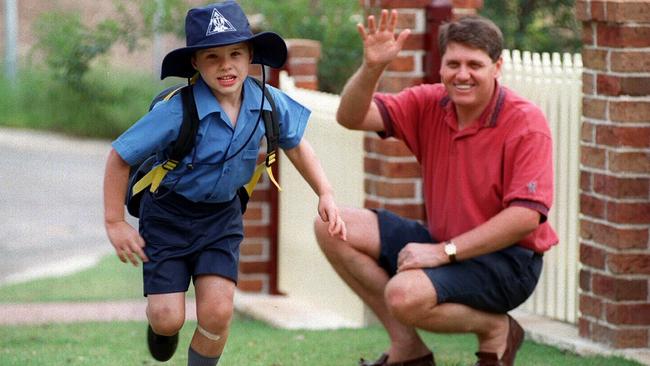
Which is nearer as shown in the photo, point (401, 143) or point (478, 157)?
point (478, 157)

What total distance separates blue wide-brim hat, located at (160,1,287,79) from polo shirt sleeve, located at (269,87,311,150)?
157 mm

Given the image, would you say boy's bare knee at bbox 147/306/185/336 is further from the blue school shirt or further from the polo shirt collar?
the polo shirt collar

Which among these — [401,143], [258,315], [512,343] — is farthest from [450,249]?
[258,315]

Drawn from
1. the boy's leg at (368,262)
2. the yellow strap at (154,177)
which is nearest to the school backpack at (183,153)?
the yellow strap at (154,177)

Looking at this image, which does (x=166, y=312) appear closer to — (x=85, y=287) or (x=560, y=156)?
(x=560, y=156)

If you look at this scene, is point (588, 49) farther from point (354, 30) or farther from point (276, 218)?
point (354, 30)

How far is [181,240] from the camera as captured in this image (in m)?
5.04

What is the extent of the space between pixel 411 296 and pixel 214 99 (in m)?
1.10

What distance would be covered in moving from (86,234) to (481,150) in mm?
8178

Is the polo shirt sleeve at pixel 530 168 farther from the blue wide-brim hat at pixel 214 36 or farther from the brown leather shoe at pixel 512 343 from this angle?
the blue wide-brim hat at pixel 214 36

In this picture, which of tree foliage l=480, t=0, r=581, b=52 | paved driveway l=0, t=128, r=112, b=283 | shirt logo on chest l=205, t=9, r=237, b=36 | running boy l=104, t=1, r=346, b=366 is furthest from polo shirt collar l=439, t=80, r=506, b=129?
tree foliage l=480, t=0, r=581, b=52

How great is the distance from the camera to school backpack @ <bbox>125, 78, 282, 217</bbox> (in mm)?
4770

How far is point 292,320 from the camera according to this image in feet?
25.4

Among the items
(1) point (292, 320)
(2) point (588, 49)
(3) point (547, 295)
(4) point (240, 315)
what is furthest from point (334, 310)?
(2) point (588, 49)
